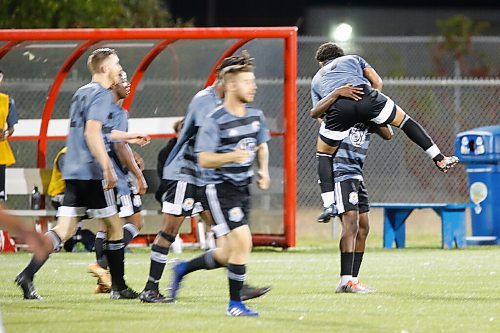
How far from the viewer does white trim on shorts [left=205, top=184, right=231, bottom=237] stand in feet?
29.0

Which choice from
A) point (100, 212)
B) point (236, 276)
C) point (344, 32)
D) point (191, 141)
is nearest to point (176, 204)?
point (191, 141)

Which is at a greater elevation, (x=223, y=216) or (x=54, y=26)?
(x=54, y=26)

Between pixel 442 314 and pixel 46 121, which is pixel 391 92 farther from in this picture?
pixel 442 314

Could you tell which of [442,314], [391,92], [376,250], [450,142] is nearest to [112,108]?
[442,314]

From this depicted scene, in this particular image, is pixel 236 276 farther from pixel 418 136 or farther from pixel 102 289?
pixel 418 136

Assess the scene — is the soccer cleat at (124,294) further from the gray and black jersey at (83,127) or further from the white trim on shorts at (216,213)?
the white trim on shorts at (216,213)

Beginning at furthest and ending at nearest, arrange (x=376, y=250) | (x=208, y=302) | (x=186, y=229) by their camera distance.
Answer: (x=186, y=229), (x=376, y=250), (x=208, y=302)

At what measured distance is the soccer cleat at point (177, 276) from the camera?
9938mm

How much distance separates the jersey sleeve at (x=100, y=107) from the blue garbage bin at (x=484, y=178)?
8.01 meters

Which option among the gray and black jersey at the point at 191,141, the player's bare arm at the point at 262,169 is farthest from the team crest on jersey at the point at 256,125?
the gray and black jersey at the point at 191,141

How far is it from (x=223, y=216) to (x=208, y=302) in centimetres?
144

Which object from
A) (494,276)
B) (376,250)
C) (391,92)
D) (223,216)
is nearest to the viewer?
(223,216)

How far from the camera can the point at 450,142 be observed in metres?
20.6

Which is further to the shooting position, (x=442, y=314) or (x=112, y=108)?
(x=112, y=108)
